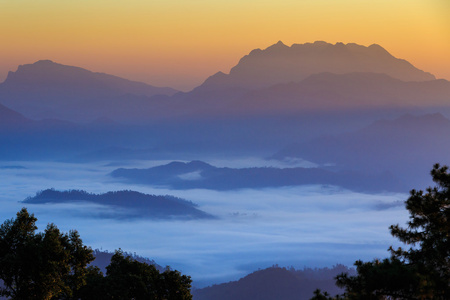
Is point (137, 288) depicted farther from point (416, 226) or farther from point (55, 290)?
point (416, 226)

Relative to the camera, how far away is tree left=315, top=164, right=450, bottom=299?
28297mm

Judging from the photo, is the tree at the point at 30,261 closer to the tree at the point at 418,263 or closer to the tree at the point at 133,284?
the tree at the point at 133,284

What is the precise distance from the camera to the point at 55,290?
43.0 m

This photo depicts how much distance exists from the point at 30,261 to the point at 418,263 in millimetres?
25579

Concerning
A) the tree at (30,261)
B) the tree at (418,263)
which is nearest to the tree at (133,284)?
the tree at (30,261)

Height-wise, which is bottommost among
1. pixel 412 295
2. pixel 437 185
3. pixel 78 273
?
pixel 412 295

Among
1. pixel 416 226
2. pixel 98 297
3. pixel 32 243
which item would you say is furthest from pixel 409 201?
pixel 98 297

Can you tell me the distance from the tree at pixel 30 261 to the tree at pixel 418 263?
20.5 m

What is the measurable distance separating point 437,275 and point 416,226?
26.3ft

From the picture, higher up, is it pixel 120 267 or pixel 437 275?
pixel 120 267

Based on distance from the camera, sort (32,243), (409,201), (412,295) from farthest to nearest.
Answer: (32,243)
(409,201)
(412,295)

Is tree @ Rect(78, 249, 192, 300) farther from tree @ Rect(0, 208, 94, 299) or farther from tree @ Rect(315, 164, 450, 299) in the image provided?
tree @ Rect(315, 164, 450, 299)

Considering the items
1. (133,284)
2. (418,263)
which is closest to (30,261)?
(133,284)

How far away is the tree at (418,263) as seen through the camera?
92.8 feet
